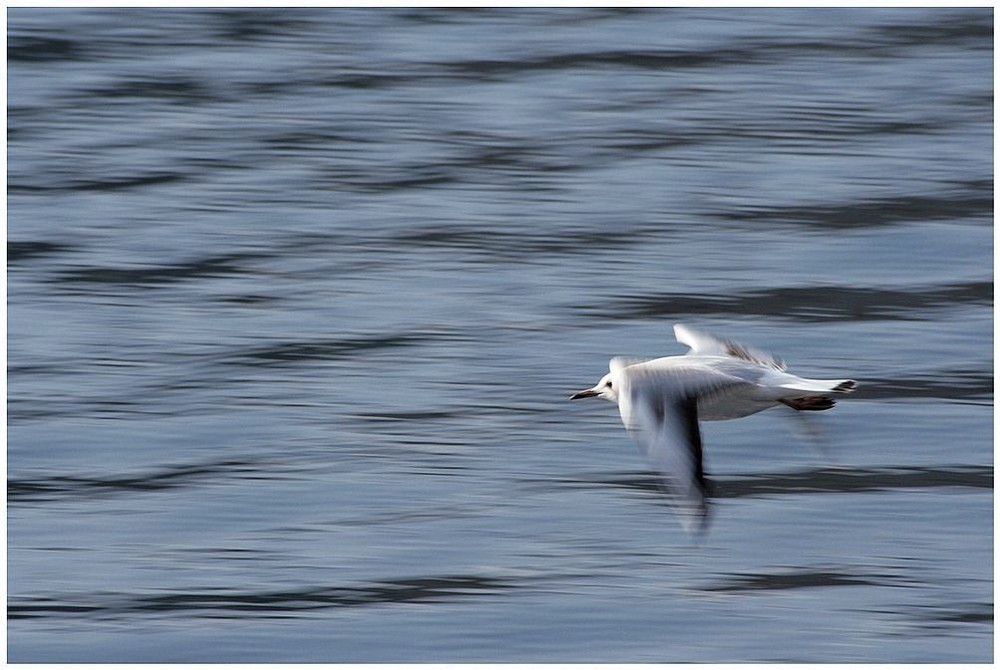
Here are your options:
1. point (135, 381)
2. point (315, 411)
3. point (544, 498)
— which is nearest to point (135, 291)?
point (135, 381)

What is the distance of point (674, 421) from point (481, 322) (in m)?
3.02

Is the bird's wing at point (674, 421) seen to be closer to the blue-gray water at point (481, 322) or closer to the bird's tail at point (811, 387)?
the bird's tail at point (811, 387)

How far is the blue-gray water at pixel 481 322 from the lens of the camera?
5.88 m

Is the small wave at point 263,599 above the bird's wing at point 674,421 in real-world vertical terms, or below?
below

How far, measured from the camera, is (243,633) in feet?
18.7

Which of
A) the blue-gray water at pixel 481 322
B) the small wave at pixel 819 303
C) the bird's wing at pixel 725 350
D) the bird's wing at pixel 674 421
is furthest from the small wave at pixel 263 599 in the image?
the small wave at pixel 819 303

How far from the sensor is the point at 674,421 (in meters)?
4.91

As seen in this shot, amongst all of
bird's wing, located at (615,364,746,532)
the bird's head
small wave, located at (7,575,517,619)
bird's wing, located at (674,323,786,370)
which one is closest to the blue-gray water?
small wave, located at (7,575,517,619)

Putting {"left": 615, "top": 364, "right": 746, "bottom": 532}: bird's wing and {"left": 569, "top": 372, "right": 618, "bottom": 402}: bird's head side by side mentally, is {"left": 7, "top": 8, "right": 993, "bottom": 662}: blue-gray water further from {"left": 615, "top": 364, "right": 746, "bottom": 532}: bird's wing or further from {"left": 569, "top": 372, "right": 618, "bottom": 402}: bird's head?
{"left": 615, "top": 364, "right": 746, "bottom": 532}: bird's wing

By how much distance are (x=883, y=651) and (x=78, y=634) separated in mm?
2427

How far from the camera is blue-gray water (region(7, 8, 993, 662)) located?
19.3 feet

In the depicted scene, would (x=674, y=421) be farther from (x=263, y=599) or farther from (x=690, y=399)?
(x=263, y=599)

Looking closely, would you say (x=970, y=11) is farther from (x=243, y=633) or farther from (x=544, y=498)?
(x=243, y=633)

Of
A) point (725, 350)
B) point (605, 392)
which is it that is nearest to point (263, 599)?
point (605, 392)
